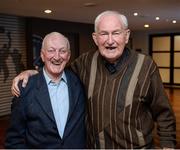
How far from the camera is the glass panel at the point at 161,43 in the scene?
11.8 metres

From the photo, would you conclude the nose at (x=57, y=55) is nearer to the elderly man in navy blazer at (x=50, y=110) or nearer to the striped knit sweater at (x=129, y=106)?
the elderly man in navy blazer at (x=50, y=110)

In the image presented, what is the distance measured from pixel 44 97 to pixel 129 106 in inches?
17.8

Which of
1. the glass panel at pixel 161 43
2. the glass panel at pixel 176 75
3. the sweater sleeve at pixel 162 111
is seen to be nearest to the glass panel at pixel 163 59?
the glass panel at pixel 161 43

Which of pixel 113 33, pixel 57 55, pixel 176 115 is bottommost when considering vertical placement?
pixel 176 115

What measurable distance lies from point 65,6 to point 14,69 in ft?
7.51

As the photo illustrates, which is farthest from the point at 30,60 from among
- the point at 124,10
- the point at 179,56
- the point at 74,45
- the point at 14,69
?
the point at 179,56

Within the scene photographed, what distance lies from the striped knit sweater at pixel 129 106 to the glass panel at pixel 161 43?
10546 mm

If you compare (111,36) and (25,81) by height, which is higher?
(111,36)

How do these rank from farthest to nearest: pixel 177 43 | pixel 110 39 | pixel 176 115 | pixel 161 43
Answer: pixel 161 43, pixel 177 43, pixel 176 115, pixel 110 39

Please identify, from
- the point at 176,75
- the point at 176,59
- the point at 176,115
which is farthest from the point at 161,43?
the point at 176,115

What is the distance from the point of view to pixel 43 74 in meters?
1.72

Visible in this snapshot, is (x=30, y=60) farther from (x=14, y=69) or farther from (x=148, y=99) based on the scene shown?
(x=148, y=99)

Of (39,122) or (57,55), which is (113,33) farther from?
(39,122)

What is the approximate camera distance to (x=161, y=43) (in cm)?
1196
